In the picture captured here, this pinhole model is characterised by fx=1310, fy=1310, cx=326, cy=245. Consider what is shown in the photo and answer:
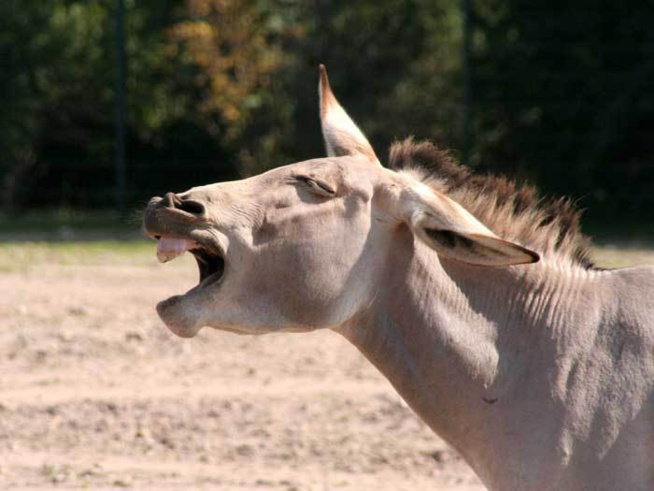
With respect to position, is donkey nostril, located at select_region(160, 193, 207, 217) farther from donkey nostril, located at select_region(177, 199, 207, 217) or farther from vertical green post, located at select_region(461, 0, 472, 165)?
vertical green post, located at select_region(461, 0, 472, 165)

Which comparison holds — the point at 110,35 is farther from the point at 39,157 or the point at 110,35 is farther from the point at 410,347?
the point at 410,347

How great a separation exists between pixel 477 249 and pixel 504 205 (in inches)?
22.0

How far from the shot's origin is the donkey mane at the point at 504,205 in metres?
4.38

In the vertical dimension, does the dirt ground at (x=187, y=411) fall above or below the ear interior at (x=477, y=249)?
below

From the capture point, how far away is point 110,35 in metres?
22.3

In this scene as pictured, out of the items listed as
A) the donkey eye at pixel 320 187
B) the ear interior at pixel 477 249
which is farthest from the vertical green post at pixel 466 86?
the ear interior at pixel 477 249

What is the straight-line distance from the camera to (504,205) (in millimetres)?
4406

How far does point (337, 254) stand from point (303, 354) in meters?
6.42

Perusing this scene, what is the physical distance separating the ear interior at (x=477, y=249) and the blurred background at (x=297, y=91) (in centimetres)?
1511

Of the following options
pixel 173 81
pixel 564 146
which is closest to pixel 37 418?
pixel 564 146

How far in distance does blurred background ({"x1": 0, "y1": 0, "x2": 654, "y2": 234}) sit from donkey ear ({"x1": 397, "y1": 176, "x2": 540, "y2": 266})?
15.0 m

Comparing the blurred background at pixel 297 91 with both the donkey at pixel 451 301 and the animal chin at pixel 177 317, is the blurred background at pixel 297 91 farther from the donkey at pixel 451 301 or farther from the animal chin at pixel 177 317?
the animal chin at pixel 177 317

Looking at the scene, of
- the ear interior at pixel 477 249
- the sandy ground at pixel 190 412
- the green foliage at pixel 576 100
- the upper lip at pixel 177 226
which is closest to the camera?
the ear interior at pixel 477 249

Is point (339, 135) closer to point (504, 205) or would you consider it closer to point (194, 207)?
point (504, 205)
